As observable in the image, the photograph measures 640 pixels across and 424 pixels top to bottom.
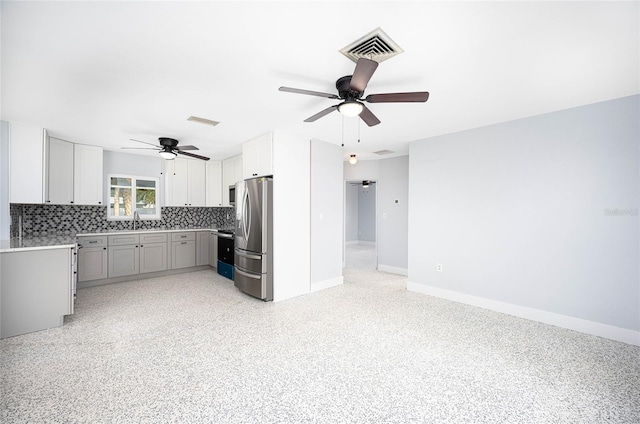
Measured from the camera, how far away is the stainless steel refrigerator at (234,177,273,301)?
393 cm

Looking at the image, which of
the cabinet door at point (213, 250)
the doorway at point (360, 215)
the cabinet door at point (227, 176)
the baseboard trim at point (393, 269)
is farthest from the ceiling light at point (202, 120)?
the doorway at point (360, 215)

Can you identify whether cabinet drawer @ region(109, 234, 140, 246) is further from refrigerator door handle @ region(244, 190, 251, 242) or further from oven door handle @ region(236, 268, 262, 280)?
refrigerator door handle @ region(244, 190, 251, 242)

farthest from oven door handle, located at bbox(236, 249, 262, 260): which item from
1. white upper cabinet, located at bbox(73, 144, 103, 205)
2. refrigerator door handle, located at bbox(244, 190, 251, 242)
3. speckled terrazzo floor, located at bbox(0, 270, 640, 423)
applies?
white upper cabinet, located at bbox(73, 144, 103, 205)

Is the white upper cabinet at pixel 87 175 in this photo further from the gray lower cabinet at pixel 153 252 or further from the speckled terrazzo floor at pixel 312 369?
the speckled terrazzo floor at pixel 312 369

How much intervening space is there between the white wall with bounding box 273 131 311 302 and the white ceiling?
77cm

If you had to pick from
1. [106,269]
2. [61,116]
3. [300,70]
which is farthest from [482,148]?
[106,269]

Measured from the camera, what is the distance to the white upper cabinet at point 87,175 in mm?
4656

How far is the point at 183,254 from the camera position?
5609mm

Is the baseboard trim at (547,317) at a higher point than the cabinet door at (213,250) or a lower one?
lower

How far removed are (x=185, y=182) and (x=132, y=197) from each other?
1053mm

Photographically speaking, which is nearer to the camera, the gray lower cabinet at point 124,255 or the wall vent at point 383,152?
the gray lower cabinet at point 124,255

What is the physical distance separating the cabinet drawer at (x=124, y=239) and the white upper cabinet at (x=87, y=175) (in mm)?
721

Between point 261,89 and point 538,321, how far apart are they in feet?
13.7

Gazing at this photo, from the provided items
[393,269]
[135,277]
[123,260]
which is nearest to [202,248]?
[135,277]
